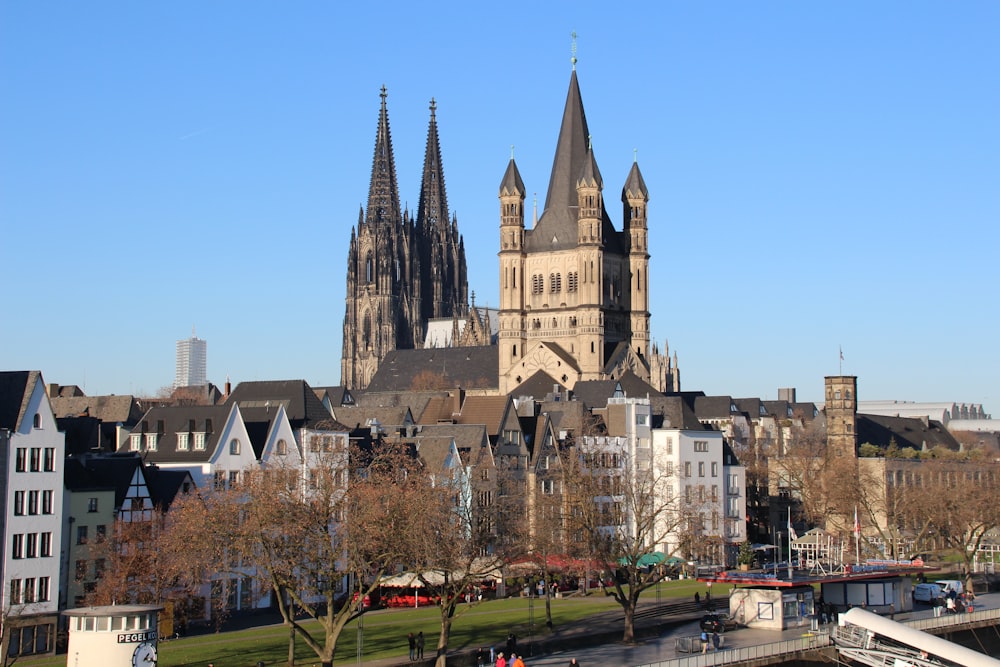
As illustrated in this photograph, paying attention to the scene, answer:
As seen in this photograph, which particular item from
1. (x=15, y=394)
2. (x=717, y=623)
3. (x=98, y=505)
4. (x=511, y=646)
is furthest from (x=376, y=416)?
(x=511, y=646)

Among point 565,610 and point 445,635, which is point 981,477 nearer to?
point 565,610

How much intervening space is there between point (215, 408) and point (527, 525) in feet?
64.0

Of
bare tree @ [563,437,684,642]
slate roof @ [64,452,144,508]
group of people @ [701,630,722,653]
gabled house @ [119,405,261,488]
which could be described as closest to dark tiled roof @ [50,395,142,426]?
gabled house @ [119,405,261,488]

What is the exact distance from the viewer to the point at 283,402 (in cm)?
9900

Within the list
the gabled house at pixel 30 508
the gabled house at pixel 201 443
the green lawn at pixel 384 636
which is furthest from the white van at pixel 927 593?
the gabled house at pixel 30 508

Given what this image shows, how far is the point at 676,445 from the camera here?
116938 millimetres

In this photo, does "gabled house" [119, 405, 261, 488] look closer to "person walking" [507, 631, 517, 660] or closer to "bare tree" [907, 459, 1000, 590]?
"person walking" [507, 631, 517, 660]

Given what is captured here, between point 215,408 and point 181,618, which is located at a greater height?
point 215,408

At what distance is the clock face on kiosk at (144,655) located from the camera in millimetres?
54500

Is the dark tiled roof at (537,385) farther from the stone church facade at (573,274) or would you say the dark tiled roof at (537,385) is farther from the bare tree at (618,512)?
the bare tree at (618,512)

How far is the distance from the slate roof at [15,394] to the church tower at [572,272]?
349 feet

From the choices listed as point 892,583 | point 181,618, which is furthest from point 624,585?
point 181,618

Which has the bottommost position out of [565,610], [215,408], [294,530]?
[565,610]

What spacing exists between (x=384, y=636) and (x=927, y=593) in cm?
4121
